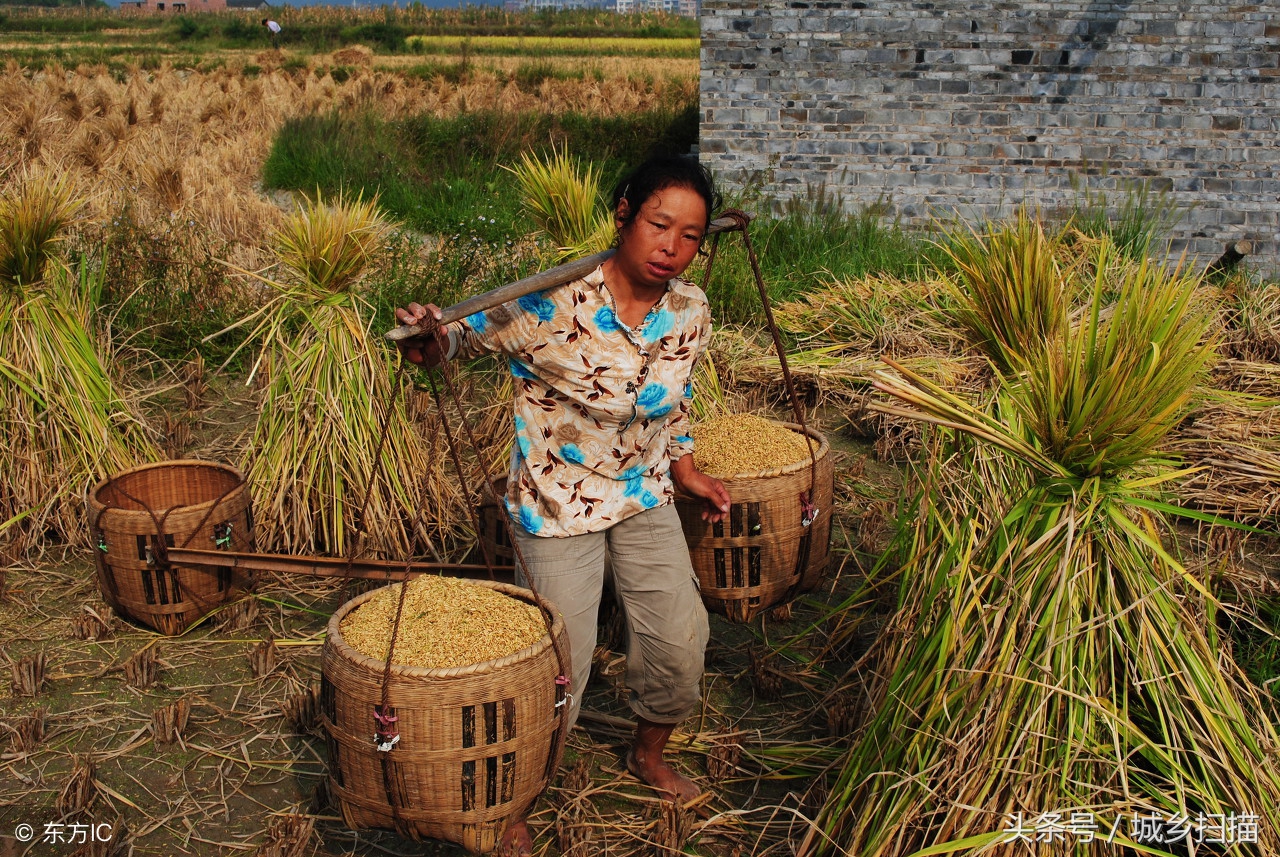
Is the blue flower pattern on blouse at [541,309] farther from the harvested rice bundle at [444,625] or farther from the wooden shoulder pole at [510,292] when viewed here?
the harvested rice bundle at [444,625]

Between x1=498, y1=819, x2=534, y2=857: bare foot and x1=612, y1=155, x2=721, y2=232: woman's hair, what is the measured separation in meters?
1.43

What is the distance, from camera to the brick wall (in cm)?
909

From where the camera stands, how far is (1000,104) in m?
9.27

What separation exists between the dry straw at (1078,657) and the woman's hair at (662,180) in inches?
27.9

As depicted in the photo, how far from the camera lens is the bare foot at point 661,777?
300cm

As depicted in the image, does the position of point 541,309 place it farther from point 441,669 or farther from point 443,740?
point 443,740

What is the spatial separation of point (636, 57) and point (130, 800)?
3044cm

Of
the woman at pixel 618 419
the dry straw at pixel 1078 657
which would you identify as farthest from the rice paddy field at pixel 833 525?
the woman at pixel 618 419

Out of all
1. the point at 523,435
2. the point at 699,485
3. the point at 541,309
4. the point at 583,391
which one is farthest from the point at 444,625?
the point at 699,485

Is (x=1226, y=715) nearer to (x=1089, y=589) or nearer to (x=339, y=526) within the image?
(x=1089, y=589)

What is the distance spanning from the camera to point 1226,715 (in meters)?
2.28

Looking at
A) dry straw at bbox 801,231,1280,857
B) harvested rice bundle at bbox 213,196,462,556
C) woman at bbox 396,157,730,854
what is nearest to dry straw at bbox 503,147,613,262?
harvested rice bundle at bbox 213,196,462,556

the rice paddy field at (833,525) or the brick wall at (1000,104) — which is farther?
the brick wall at (1000,104)

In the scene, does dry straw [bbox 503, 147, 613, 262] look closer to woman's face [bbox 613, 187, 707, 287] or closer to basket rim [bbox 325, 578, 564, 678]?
woman's face [bbox 613, 187, 707, 287]
